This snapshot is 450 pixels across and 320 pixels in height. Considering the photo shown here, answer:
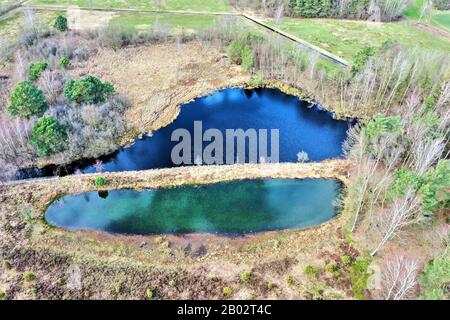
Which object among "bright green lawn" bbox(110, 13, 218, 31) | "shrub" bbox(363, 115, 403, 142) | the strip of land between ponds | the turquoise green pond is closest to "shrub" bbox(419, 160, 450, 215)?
"shrub" bbox(363, 115, 403, 142)

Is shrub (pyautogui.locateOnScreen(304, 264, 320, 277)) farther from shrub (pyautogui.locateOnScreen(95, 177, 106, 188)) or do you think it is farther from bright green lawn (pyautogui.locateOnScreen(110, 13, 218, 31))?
bright green lawn (pyautogui.locateOnScreen(110, 13, 218, 31))

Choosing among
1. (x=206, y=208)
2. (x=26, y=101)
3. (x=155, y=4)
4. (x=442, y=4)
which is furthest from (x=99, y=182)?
(x=442, y=4)

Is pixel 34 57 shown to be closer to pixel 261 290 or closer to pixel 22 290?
pixel 22 290

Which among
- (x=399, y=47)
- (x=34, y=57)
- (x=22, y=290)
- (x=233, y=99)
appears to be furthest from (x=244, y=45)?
(x=22, y=290)

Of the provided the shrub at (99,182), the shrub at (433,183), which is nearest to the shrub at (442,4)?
the shrub at (433,183)

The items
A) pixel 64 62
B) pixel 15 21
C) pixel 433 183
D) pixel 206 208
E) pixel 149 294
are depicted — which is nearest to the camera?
pixel 149 294

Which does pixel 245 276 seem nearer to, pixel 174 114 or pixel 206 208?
pixel 206 208

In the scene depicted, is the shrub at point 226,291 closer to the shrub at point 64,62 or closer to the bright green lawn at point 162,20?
the shrub at point 64,62
